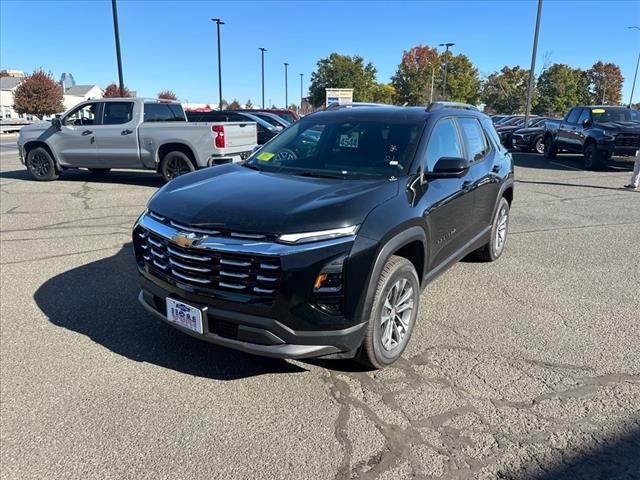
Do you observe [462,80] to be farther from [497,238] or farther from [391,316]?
[391,316]

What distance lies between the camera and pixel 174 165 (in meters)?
10.5

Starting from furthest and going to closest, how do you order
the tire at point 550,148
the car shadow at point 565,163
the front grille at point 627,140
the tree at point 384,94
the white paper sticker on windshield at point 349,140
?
the tree at point 384,94 < the tire at point 550,148 < the car shadow at point 565,163 < the front grille at point 627,140 < the white paper sticker on windshield at point 349,140

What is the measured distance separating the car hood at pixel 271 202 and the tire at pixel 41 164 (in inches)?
379

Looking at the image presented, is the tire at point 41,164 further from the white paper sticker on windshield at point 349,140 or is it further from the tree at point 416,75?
the tree at point 416,75

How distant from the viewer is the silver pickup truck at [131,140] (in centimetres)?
1008

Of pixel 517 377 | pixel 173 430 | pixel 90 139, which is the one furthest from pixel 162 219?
pixel 90 139

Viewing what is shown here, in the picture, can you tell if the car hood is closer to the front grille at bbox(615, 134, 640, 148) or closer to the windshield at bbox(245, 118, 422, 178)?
the windshield at bbox(245, 118, 422, 178)

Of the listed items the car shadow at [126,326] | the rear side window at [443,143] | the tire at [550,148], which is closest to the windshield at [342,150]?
the rear side window at [443,143]

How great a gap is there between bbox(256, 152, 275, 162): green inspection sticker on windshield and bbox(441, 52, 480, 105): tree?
184 ft

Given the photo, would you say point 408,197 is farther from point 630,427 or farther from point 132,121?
point 132,121

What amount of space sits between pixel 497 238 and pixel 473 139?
1.40 m

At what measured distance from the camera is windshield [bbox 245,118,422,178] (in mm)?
3742

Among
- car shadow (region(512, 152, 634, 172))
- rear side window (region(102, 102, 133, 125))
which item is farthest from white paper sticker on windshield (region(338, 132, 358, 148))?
car shadow (region(512, 152, 634, 172))

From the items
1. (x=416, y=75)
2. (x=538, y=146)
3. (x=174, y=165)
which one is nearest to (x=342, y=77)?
(x=416, y=75)
